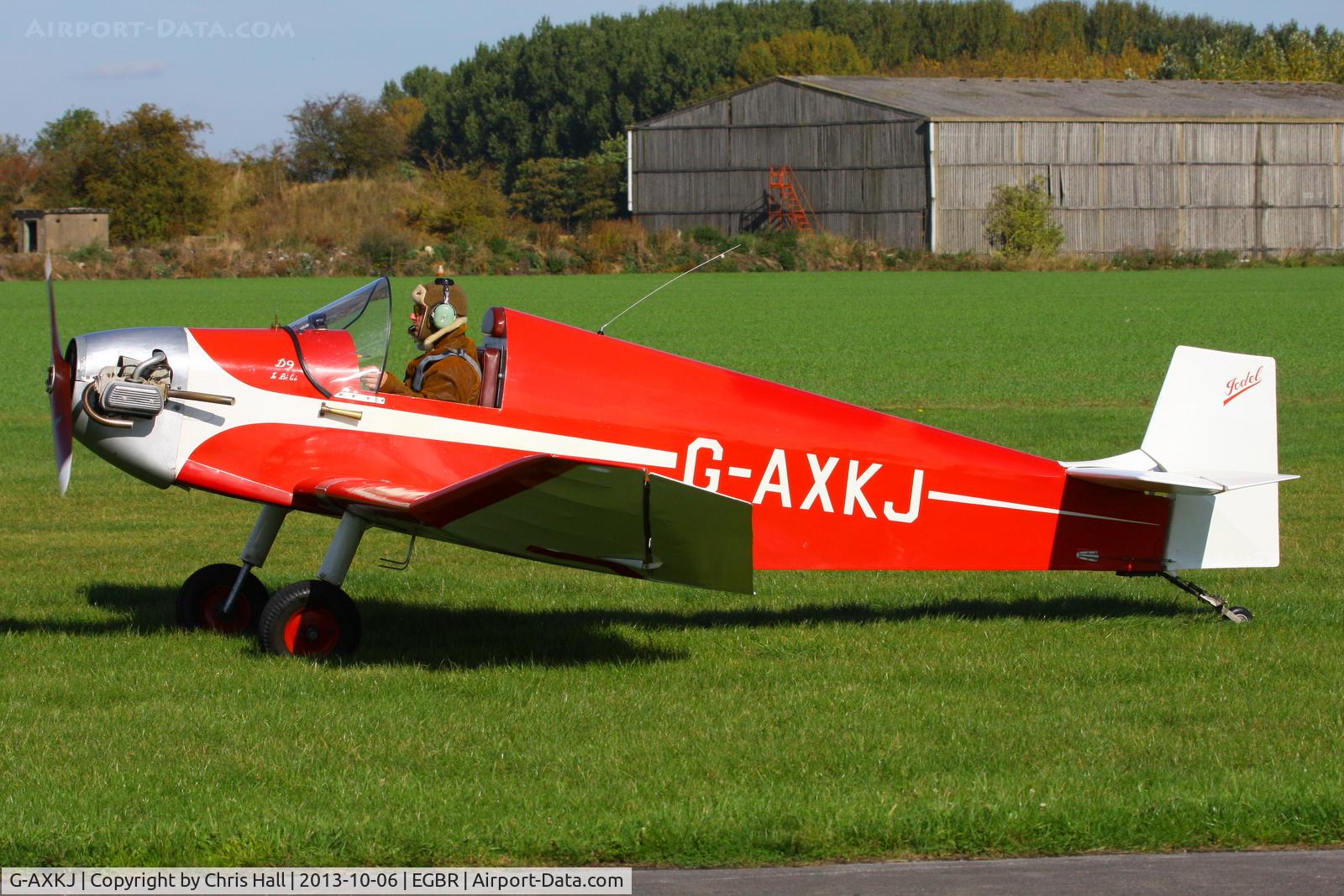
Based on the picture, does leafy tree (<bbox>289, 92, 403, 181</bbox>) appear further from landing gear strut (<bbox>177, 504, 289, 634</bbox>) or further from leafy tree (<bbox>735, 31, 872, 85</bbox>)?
landing gear strut (<bbox>177, 504, 289, 634</bbox>)

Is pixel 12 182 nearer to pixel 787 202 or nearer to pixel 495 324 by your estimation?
pixel 787 202

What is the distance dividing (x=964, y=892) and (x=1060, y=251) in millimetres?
66998

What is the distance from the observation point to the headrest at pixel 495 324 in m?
8.02

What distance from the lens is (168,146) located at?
76438 millimetres

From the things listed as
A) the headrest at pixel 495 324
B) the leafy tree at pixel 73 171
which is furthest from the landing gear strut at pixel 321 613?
the leafy tree at pixel 73 171

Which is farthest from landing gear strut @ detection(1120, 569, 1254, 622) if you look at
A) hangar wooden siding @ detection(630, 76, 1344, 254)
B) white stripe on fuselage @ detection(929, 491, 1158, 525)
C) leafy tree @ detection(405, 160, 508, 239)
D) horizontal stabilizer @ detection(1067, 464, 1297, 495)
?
leafy tree @ detection(405, 160, 508, 239)

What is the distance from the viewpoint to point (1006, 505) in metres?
8.42

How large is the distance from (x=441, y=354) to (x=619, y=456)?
110cm

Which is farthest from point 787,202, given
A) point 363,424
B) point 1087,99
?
point 363,424

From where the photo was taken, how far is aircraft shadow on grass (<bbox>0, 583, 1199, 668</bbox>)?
829 centimetres

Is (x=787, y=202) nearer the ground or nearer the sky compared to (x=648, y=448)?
nearer the sky

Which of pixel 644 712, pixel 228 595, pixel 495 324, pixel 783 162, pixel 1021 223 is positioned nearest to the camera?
pixel 644 712

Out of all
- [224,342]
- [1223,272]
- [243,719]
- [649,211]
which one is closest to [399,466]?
[224,342]

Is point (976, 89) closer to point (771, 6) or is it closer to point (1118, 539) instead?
point (771, 6)
